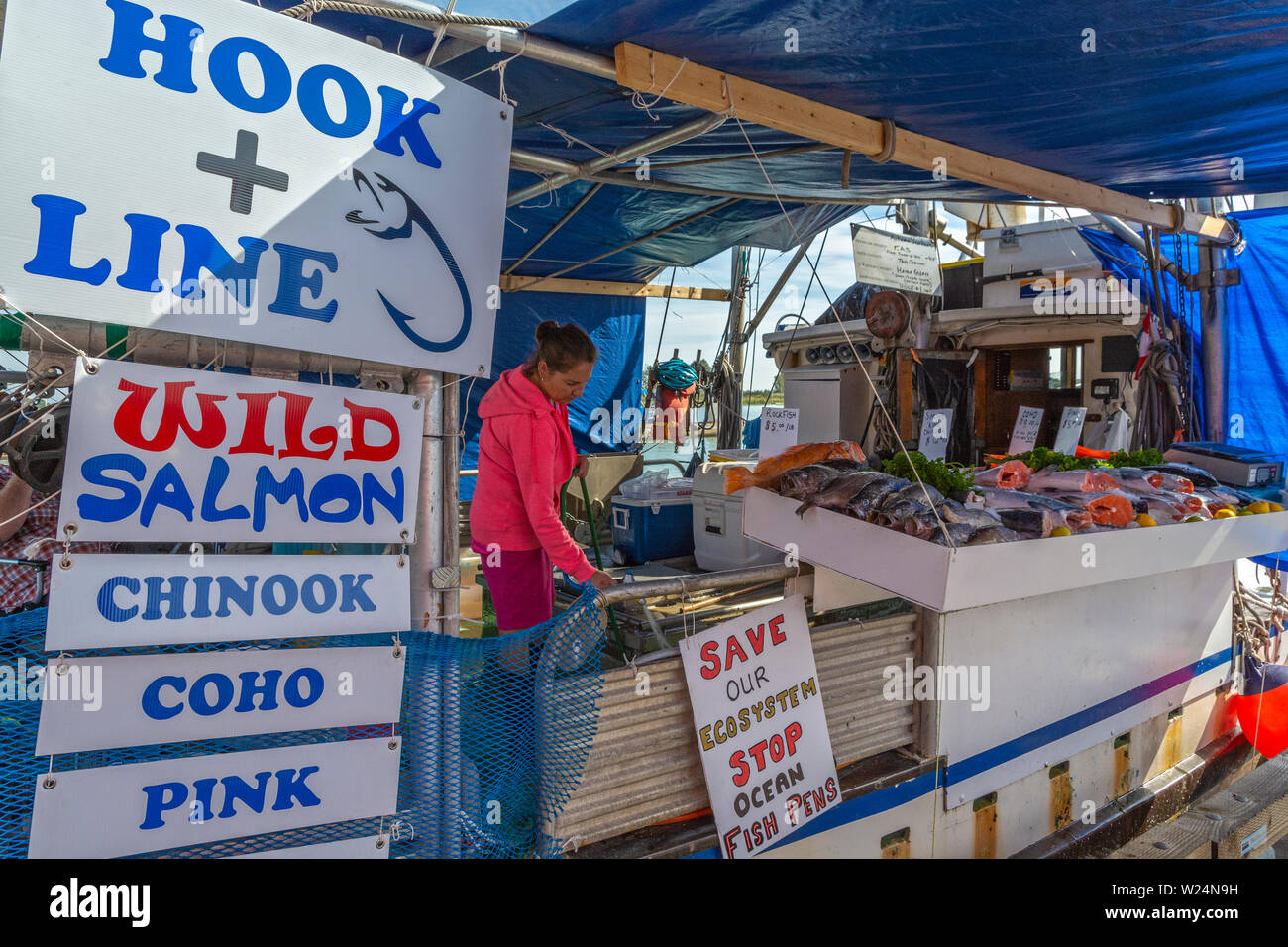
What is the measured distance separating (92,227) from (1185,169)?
526 centimetres

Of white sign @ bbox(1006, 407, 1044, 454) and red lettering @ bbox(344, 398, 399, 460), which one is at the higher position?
white sign @ bbox(1006, 407, 1044, 454)

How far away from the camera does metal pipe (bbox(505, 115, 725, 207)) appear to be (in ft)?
11.9

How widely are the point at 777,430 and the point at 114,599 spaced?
12.0 feet

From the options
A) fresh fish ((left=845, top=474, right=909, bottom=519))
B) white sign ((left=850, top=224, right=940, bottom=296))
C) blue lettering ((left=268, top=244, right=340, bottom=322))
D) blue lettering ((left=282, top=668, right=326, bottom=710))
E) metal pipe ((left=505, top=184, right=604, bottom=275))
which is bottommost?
blue lettering ((left=282, top=668, right=326, bottom=710))

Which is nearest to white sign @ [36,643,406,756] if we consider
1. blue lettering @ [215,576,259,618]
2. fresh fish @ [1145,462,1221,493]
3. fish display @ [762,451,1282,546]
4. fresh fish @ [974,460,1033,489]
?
blue lettering @ [215,576,259,618]

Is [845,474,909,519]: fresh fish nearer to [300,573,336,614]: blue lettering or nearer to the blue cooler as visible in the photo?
[300,573,336,614]: blue lettering

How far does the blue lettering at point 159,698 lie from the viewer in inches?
65.4

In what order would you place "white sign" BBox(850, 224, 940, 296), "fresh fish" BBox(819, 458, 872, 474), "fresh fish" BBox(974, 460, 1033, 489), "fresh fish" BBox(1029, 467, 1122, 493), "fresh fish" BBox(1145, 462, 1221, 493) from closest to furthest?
"fresh fish" BBox(819, 458, 872, 474)
"fresh fish" BBox(1029, 467, 1122, 493)
"fresh fish" BBox(974, 460, 1033, 489)
"fresh fish" BBox(1145, 462, 1221, 493)
"white sign" BBox(850, 224, 940, 296)

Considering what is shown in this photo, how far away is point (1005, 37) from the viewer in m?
2.85

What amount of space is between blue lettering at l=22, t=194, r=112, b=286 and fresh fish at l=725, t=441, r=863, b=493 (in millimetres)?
2235

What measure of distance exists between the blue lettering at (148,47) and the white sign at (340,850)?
5.44 feet

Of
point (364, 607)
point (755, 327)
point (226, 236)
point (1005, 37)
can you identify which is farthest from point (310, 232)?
point (755, 327)

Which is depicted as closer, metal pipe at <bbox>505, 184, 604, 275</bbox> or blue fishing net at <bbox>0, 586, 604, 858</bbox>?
blue fishing net at <bbox>0, 586, 604, 858</bbox>

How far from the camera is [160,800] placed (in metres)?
1.69
